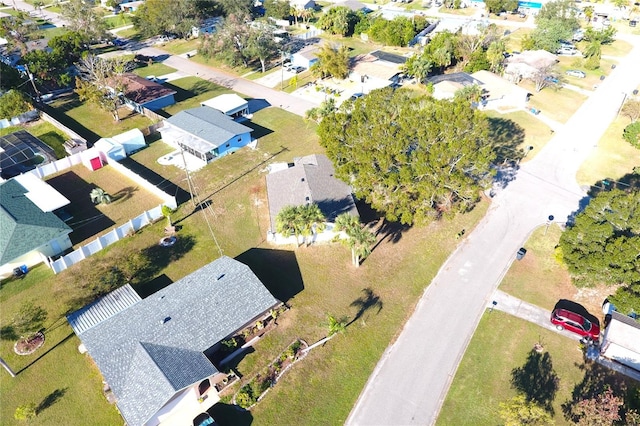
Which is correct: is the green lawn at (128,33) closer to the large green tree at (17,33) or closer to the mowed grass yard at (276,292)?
the large green tree at (17,33)

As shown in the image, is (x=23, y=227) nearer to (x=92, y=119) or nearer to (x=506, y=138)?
(x=92, y=119)

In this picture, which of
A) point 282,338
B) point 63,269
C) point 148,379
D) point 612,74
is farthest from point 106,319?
point 612,74

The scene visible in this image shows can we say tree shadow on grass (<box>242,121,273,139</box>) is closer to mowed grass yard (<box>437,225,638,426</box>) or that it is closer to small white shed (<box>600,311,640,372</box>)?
mowed grass yard (<box>437,225,638,426</box>)

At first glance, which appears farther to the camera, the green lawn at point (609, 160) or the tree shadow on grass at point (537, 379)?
the green lawn at point (609, 160)

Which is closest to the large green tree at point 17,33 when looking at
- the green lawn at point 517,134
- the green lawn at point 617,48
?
the green lawn at point 517,134

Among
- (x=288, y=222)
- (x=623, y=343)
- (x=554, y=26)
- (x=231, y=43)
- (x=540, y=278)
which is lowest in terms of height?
(x=540, y=278)

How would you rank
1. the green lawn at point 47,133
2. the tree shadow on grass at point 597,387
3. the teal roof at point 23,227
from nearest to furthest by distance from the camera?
the tree shadow on grass at point 597,387, the teal roof at point 23,227, the green lawn at point 47,133

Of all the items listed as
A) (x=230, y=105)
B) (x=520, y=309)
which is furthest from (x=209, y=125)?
(x=520, y=309)
